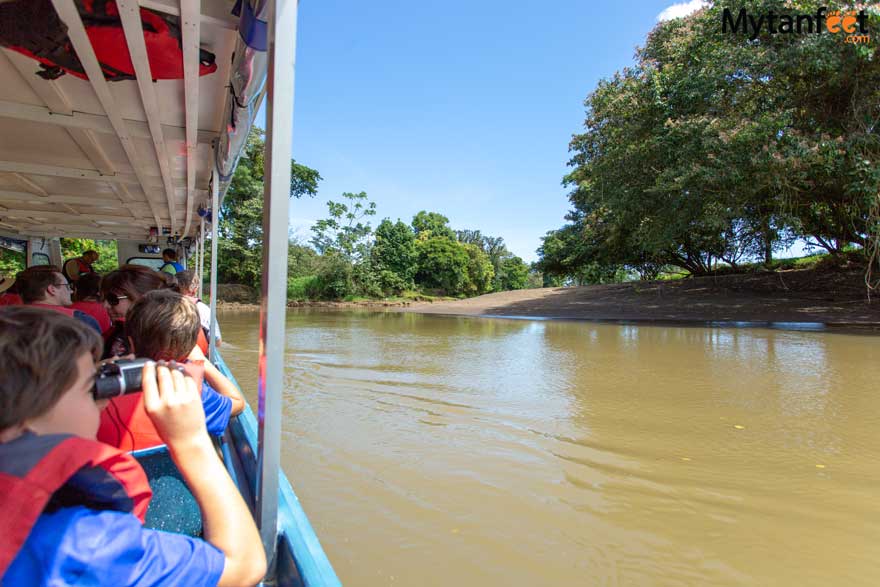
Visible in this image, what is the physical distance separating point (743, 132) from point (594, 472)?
33.8 feet

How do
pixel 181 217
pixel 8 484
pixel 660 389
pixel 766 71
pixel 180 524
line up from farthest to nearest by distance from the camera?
pixel 766 71, pixel 181 217, pixel 660 389, pixel 180 524, pixel 8 484

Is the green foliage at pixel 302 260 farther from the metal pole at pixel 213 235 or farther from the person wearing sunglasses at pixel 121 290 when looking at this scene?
the person wearing sunglasses at pixel 121 290

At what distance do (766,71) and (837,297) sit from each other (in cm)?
796

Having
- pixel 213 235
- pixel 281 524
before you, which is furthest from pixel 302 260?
pixel 281 524

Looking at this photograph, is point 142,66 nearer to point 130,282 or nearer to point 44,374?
point 130,282

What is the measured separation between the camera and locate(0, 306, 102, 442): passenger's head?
2.43 ft

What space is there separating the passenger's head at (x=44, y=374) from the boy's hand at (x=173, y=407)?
0.10 m

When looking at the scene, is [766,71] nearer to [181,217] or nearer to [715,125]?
[715,125]

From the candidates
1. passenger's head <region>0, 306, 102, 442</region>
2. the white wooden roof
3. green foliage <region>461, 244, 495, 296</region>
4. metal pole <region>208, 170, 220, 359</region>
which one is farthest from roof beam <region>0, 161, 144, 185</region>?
green foliage <region>461, 244, 495, 296</region>

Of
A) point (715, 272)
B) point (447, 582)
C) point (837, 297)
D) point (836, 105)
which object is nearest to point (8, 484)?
point (447, 582)

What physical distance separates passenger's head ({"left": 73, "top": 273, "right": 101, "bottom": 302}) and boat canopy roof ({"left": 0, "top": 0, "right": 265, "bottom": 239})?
102 cm

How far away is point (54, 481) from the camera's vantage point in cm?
67

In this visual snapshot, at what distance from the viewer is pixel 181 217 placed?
660 centimetres

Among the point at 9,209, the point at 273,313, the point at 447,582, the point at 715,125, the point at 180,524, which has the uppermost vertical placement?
the point at 715,125
